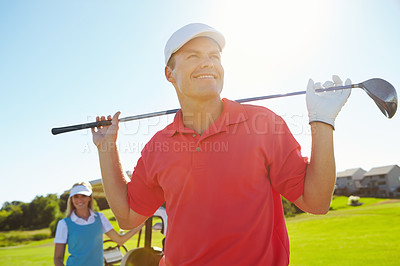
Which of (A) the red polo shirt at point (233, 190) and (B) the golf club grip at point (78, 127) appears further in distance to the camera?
(B) the golf club grip at point (78, 127)

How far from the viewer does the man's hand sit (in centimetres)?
189

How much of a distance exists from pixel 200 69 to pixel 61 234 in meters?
3.71

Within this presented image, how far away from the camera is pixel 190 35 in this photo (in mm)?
1565

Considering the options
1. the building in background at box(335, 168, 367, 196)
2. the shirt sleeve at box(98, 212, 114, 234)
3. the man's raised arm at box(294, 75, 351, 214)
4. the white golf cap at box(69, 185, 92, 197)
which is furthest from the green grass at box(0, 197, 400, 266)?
the building in background at box(335, 168, 367, 196)

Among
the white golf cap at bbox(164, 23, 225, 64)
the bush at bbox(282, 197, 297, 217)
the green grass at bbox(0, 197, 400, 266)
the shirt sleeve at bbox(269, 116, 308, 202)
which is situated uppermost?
the white golf cap at bbox(164, 23, 225, 64)

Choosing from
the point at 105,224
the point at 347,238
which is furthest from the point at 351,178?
the point at 105,224

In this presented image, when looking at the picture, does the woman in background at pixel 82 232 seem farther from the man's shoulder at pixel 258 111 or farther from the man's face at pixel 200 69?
the man's shoulder at pixel 258 111

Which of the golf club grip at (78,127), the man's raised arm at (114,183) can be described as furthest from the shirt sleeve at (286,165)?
the golf club grip at (78,127)

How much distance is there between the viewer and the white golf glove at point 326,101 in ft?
4.20

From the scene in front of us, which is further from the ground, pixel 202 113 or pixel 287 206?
pixel 202 113

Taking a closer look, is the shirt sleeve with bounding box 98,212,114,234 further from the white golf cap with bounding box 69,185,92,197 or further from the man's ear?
the man's ear

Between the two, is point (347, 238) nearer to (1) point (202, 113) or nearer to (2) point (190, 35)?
(1) point (202, 113)

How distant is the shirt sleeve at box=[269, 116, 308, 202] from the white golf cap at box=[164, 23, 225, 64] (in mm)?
550

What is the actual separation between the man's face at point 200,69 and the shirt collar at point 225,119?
0.10m
